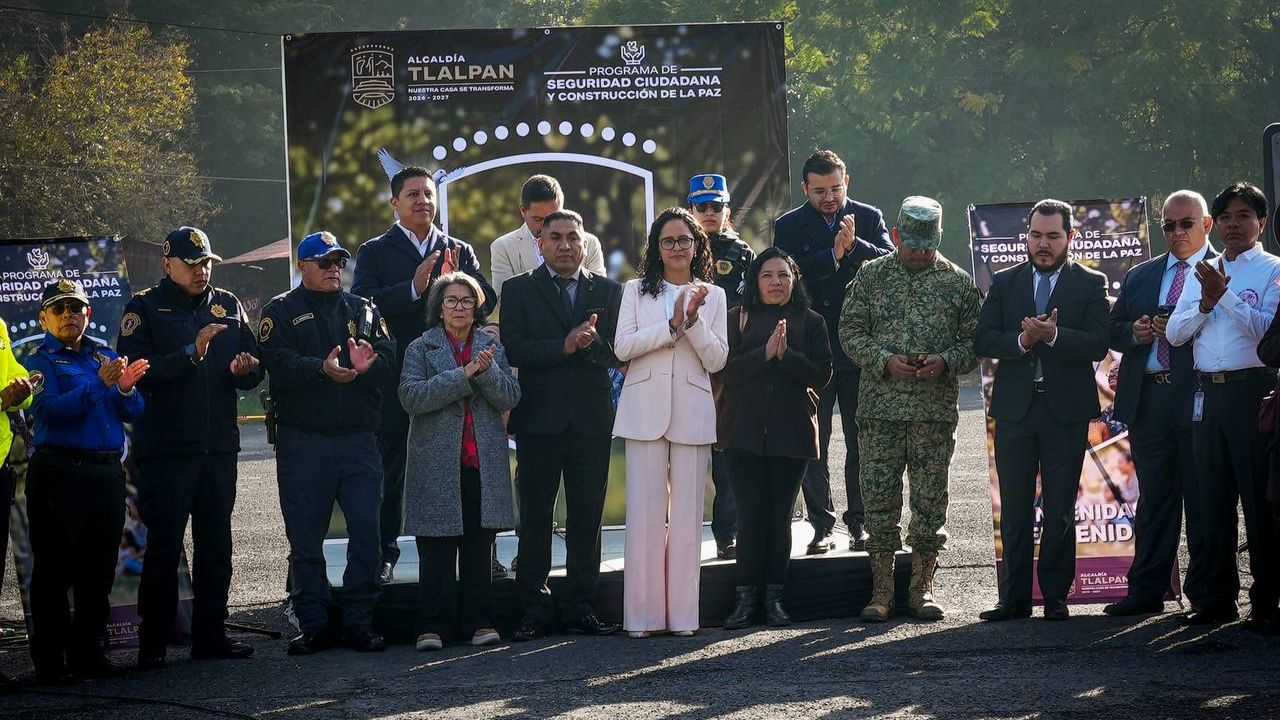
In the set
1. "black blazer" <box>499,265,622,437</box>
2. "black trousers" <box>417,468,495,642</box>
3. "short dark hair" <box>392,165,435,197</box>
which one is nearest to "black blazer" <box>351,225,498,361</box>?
"short dark hair" <box>392,165,435,197</box>

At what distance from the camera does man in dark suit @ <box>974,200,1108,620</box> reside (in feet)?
25.8

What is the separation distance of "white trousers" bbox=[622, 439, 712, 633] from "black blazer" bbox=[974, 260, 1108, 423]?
5.28ft

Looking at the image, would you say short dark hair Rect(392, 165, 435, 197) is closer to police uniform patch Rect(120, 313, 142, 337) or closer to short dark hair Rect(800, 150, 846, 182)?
police uniform patch Rect(120, 313, 142, 337)

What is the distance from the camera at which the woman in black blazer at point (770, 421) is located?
7.75 m

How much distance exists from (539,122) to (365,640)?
3.67 metres

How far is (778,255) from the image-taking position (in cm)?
789

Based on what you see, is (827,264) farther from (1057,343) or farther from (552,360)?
(552,360)

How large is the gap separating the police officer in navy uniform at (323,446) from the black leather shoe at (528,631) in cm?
63

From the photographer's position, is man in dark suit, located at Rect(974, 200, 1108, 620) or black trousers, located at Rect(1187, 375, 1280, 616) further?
man in dark suit, located at Rect(974, 200, 1108, 620)

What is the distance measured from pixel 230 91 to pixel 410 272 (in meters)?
40.1

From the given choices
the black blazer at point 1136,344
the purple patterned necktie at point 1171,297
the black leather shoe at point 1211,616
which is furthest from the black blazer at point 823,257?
the black leather shoe at point 1211,616

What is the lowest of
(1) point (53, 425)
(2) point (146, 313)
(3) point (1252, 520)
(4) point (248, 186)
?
(3) point (1252, 520)

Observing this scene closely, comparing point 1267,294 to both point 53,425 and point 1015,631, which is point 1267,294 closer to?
point 1015,631

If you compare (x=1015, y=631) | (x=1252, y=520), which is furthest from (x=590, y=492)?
(x=1252, y=520)
